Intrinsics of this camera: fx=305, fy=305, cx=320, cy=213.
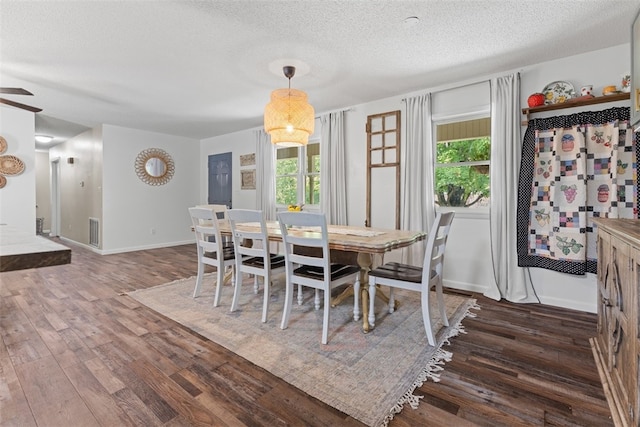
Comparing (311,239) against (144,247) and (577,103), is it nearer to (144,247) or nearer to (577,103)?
(577,103)

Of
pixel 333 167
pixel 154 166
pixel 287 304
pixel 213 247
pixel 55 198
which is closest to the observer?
pixel 287 304

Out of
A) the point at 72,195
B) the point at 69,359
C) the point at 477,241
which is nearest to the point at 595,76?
the point at 477,241

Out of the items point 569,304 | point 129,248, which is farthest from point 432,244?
point 129,248

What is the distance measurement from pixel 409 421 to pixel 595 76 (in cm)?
329

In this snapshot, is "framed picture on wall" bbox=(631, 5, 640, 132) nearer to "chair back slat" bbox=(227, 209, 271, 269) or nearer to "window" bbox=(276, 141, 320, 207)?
"chair back slat" bbox=(227, 209, 271, 269)

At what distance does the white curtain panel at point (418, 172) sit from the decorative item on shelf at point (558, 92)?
1105 mm

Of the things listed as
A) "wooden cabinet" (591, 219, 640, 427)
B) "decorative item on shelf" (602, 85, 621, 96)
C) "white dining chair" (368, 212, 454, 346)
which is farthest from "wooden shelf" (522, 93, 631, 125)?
"white dining chair" (368, 212, 454, 346)

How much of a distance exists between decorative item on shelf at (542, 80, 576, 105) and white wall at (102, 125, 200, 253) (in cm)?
629

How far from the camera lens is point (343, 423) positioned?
1388 millimetres

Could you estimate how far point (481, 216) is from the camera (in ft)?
11.0

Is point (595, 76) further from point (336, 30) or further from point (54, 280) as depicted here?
point (54, 280)

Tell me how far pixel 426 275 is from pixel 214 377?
1457 mm

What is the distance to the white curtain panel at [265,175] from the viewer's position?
5211 mm

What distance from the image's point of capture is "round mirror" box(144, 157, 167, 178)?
237 inches
